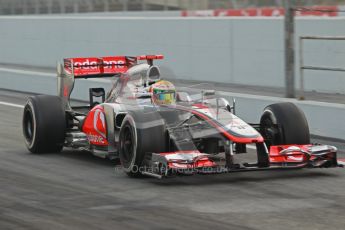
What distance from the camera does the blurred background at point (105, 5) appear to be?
2917 cm

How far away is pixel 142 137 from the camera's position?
392 inches

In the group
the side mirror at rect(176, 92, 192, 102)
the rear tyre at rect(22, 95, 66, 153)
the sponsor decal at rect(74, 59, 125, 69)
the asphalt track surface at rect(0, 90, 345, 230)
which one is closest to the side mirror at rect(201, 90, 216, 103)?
the side mirror at rect(176, 92, 192, 102)

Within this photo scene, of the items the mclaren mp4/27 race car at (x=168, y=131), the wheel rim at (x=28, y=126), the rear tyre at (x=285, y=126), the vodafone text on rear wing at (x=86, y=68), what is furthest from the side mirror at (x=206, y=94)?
the wheel rim at (x=28, y=126)

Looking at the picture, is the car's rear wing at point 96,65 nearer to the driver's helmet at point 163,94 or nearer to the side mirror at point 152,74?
the side mirror at point 152,74

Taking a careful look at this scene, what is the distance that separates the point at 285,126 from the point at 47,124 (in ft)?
10.6

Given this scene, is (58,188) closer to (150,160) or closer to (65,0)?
(150,160)

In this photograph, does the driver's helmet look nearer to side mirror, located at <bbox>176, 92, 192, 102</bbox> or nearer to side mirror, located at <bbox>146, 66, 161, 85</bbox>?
side mirror, located at <bbox>176, 92, 192, 102</bbox>

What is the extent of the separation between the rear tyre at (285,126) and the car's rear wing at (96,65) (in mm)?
2602

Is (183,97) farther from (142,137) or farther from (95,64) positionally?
(95,64)

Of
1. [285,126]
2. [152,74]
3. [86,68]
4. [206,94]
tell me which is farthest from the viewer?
[86,68]

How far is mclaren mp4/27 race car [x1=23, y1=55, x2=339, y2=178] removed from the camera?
9789 millimetres

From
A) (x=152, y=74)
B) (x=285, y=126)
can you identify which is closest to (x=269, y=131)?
(x=285, y=126)

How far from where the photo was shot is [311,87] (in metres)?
17.7

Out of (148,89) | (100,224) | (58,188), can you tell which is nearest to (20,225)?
(100,224)
